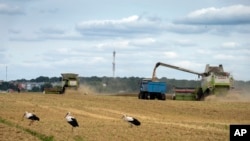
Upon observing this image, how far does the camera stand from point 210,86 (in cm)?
6694

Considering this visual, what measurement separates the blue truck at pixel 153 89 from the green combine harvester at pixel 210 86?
209 centimetres

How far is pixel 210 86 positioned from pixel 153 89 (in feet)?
19.7

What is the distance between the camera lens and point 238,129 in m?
14.6

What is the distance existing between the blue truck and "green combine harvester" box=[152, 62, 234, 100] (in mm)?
2092

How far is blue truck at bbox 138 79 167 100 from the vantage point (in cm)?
6681

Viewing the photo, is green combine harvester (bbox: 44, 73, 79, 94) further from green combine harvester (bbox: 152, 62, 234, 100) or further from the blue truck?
the blue truck

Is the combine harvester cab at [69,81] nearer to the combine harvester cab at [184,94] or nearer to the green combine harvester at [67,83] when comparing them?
the green combine harvester at [67,83]

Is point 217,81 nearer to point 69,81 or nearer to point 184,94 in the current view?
point 184,94

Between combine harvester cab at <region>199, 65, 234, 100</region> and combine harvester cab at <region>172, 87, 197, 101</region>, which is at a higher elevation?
combine harvester cab at <region>199, 65, 234, 100</region>

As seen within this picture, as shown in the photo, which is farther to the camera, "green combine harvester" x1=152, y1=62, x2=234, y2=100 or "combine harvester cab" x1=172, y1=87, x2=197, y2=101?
"combine harvester cab" x1=172, y1=87, x2=197, y2=101

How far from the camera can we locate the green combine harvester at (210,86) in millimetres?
66469

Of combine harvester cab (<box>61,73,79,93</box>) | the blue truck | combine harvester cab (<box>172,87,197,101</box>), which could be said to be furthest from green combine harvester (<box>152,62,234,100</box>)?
combine harvester cab (<box>61,73,79,93</box>)

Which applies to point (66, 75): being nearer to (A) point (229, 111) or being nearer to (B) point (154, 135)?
(A) point (229, 111)

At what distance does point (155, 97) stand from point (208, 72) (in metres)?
6.28
